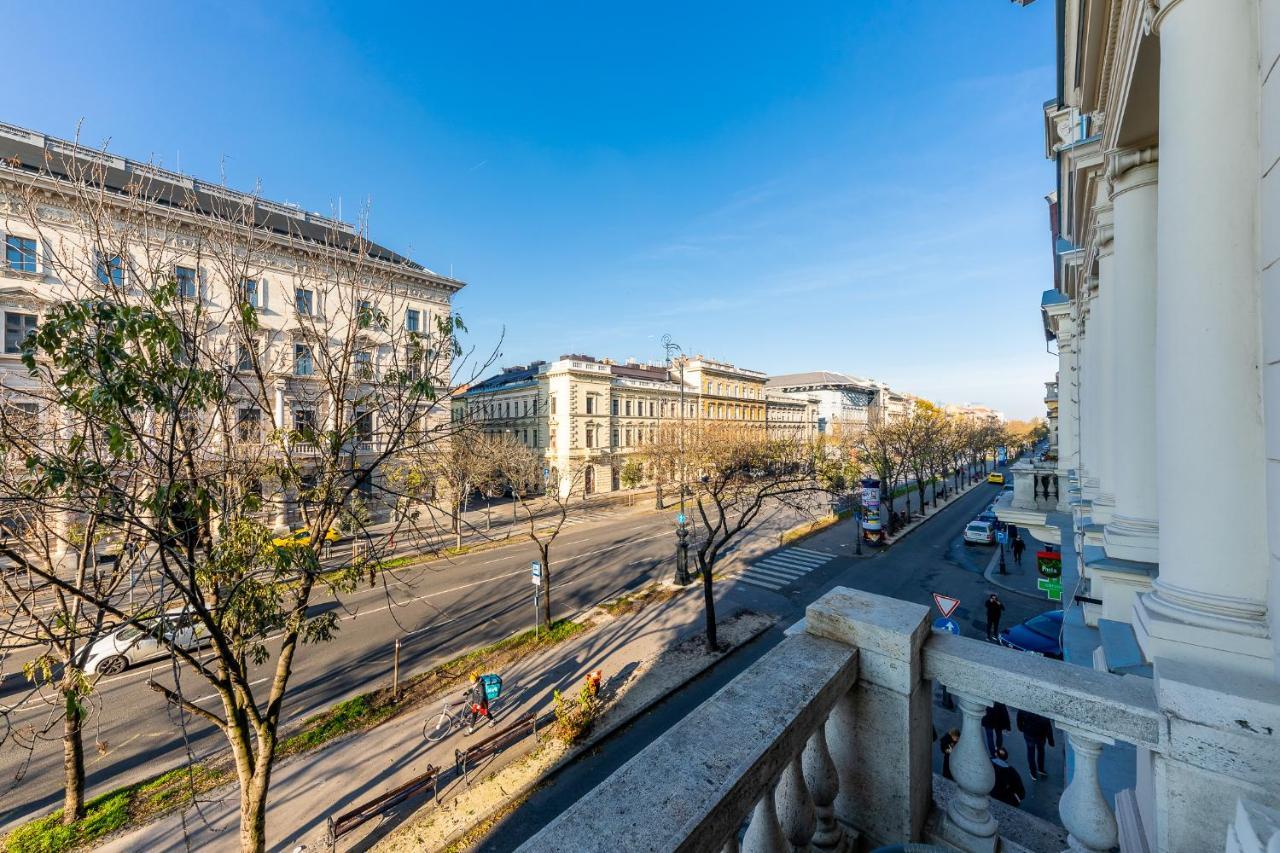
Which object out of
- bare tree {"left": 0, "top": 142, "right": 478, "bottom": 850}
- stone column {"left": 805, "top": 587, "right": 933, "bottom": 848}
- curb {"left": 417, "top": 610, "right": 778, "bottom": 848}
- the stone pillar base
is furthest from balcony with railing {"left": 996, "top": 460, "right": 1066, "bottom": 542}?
bare tree {"left": 0, "top": 142, "right": 478, "bottom": 850}

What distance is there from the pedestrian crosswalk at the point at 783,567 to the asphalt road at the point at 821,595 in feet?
1.60

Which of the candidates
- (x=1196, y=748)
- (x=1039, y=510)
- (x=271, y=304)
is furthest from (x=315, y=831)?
(x=271, y=304)

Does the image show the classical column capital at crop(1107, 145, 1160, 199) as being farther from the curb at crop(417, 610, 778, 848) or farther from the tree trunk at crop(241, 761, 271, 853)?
the tree trunk at crop(241, 761, 271, 853)

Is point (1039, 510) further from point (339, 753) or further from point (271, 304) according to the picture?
point (271, 304)

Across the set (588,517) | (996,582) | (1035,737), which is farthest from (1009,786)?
(588,517)

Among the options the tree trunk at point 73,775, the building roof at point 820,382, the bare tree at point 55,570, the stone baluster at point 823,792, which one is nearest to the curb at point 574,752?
the bare tree at point 55,570

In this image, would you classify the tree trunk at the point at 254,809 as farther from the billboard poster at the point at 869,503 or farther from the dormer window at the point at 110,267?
the billboard poster at the point at 869,503

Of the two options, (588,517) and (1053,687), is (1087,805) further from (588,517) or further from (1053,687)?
(588,517)

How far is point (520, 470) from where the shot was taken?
90.7 ft

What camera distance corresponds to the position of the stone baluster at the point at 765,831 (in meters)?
2.23

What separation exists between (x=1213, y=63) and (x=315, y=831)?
41.3ft

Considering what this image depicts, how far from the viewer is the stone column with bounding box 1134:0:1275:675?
3.09m

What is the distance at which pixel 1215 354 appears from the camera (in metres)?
3.16

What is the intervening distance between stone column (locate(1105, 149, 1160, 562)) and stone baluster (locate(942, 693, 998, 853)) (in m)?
5.17
